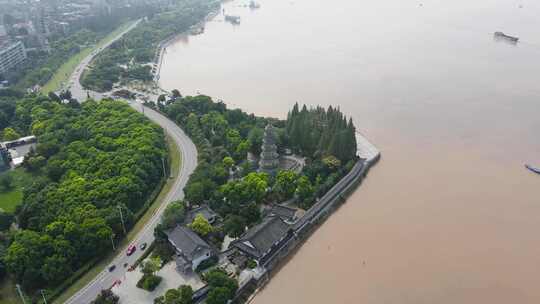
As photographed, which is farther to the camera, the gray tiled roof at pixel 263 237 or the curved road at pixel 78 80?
the curved road at pixel 78 80

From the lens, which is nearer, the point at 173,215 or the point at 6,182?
the point at 173,215

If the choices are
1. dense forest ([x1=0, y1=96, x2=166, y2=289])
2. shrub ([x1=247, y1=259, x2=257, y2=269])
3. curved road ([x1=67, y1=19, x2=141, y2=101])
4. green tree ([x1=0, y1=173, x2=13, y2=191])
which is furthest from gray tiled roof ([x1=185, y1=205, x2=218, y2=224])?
curved road ([x1=67, y1=19, x2=141, y2=101])

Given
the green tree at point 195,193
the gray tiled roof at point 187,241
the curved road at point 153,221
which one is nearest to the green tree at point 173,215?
the gray tiled roof at point 187,241

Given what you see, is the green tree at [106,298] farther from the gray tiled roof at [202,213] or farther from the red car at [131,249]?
the gray tiled roof at [202,213]

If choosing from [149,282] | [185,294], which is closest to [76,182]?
[149,282]

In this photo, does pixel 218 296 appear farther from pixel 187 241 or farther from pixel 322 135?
pixel 322 135

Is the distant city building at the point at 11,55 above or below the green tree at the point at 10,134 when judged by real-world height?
above
